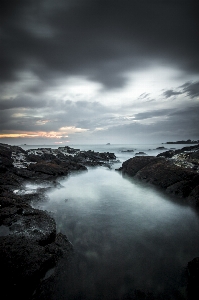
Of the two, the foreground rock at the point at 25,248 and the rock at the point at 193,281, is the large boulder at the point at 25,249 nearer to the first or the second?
the foreground rock at the point at 25,248

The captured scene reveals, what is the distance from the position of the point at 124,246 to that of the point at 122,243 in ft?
0.56

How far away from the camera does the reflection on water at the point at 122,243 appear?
13.5 feet

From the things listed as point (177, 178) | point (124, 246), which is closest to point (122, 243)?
point (124, 246)

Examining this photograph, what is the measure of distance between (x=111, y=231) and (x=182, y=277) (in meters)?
3.03

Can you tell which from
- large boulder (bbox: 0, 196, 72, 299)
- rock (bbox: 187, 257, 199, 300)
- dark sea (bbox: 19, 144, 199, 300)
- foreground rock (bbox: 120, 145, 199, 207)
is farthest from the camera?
foreground rock (bbox: 120, 145, 199, 207)

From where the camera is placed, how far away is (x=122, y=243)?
19.2ft

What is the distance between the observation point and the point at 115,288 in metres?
4.03

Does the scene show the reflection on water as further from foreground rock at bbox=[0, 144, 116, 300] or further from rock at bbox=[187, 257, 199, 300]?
foreground rock at bbox=[0, 144, 116, 300]

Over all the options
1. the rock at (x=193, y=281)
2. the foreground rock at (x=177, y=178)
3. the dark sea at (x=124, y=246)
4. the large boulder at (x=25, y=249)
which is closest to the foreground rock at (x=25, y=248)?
the large boulder at (x=25, y=249)

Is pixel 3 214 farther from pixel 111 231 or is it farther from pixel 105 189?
pixel 105 189

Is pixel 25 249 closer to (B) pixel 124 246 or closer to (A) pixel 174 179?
(B) pixel 124 246

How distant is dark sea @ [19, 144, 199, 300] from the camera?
401 centimetres

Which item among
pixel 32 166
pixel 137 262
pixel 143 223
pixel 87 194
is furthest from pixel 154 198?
pixel 32 166

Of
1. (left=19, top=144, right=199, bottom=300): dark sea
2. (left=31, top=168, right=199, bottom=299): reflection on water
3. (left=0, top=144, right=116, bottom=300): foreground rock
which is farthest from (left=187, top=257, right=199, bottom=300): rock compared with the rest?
(left=0, top=144, right=116, bottom=300): foreground rock
